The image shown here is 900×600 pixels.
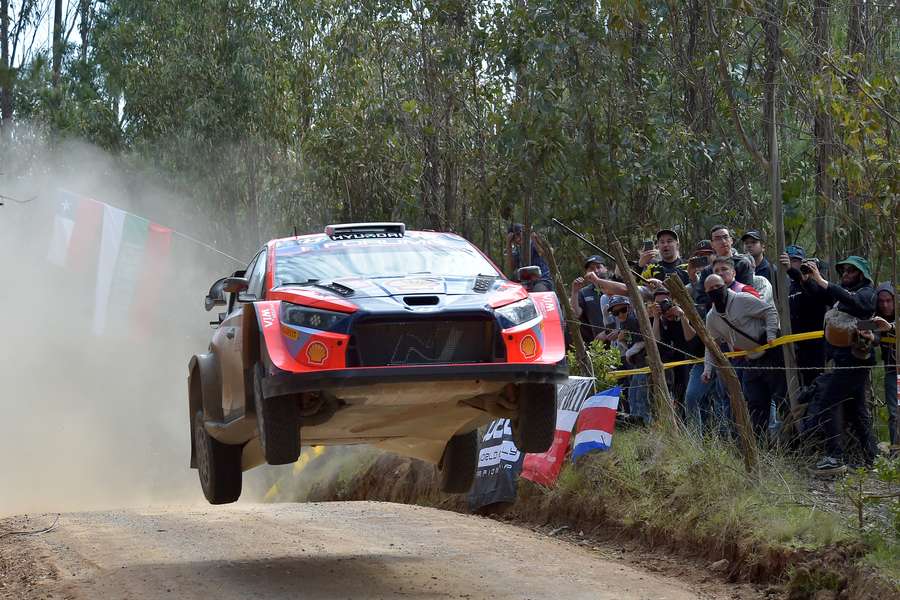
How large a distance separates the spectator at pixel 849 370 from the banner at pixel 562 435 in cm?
277

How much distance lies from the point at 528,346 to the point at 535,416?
1.98 feet

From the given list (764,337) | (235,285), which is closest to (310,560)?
(235,285)

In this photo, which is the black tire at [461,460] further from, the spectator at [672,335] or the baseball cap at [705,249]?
the baseball cap at [705,249]

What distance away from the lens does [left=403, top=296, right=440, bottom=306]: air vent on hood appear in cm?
837

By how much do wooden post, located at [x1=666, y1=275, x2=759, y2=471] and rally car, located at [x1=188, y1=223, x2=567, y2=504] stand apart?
2032 mm

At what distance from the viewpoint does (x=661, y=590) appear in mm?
9320

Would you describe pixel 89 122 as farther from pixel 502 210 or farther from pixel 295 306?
pixel 295 306

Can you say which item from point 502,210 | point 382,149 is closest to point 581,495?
point 502,210

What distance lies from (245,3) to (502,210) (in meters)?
16.0

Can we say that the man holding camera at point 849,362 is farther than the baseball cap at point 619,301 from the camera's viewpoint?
No

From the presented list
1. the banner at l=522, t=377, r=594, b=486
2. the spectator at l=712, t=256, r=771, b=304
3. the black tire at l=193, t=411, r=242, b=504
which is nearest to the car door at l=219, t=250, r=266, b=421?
the black tire at l=193, t=411, r=242, b=504

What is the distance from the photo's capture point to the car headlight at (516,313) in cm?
843

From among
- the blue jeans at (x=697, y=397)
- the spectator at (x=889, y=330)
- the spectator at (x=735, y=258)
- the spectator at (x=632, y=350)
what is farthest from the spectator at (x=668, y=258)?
the spectator at (x=889, y=330)

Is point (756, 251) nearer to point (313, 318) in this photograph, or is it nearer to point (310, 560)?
point (310, 560)
